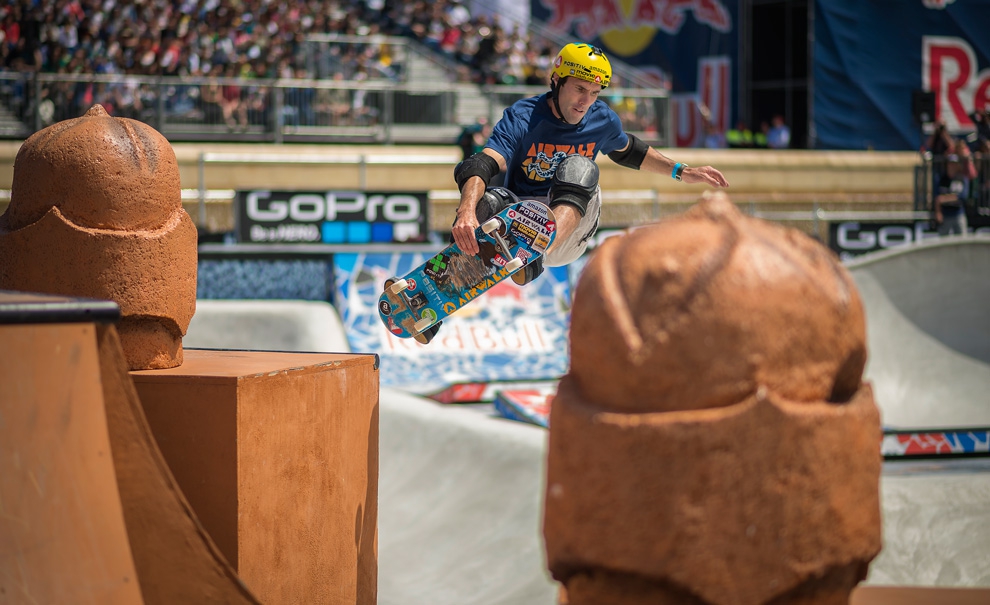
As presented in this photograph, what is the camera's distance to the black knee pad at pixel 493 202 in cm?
543

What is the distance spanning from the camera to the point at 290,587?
4.61m

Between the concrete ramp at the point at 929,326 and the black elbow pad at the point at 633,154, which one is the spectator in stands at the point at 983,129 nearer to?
the concrete ramp at the point at 929,326

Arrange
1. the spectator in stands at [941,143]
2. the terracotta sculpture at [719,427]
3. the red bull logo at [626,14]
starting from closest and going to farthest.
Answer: the terracotta sculpture at [719,427], the spectator in stands at [941,143], the red bull logo at [626,14]

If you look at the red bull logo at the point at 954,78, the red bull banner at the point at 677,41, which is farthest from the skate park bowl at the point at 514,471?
the red bull logo at the point at 954,78

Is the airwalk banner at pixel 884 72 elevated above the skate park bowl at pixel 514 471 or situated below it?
above

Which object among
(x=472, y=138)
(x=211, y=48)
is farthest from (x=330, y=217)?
(x=211, y=48)

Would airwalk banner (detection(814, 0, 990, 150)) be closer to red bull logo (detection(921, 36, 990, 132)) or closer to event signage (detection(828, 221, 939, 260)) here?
red bull logo (detection(921, 36, 990, 132))

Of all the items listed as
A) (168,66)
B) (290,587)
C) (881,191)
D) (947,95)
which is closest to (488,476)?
(290,587)

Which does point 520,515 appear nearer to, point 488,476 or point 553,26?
point 488,476

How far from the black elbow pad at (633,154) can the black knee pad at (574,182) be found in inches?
18.8

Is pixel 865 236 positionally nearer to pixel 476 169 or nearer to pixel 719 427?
pixel 476 169

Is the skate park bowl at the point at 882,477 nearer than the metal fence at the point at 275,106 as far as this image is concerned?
Yes

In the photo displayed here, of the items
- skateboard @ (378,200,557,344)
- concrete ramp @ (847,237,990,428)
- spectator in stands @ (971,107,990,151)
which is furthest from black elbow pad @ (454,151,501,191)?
spectator in stands @ (971,107,990,151)

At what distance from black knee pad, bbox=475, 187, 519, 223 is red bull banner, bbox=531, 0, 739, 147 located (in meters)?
21.0
